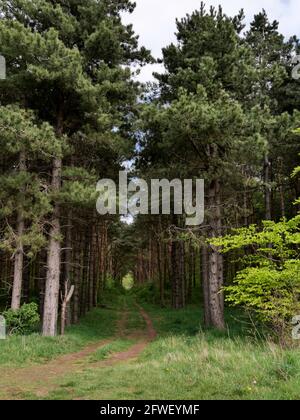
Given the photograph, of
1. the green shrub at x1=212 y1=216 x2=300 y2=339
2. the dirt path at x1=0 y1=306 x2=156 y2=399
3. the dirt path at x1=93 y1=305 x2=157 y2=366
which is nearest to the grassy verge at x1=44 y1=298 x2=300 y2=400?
the dirt path at x1=0 y1=306 x2=156 y2=399

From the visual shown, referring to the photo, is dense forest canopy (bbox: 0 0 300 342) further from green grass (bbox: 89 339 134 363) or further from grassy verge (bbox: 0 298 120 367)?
green grass (bbox: 89 339 134 363)

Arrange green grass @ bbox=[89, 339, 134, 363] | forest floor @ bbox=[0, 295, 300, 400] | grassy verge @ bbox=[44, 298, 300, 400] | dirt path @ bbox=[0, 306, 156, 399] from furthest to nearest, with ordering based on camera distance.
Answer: green grass @ bbox=[89, 339, 134, 363], dirt path @ bbox=[0, 306, 156, 399], forest floor @ bbox=[0, 295, 300, 400], grassy verge @ bbox=[44, 298, 300, 400]

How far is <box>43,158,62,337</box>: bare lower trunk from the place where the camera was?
52.9 feet

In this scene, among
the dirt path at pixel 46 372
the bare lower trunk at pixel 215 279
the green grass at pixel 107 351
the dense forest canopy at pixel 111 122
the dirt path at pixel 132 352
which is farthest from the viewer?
the bare lower trunk at pixel 215 279

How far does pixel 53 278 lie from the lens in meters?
16.5

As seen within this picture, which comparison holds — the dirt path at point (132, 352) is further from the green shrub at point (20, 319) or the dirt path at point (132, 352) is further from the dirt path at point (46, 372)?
the green shrub at point (20, 319)

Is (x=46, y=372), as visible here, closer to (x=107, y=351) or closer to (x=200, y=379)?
(x=107, y=351)

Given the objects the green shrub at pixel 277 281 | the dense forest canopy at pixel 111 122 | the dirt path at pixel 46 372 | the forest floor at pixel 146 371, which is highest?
the dense forest canopy at pixel 111 122

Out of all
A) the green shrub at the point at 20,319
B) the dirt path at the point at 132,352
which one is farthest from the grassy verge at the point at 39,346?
the dirt path at the point at 132,352

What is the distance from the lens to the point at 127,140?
1823cm

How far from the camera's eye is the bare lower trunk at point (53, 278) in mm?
16125

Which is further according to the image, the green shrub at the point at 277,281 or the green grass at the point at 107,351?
the green grass at the point at 107,351
